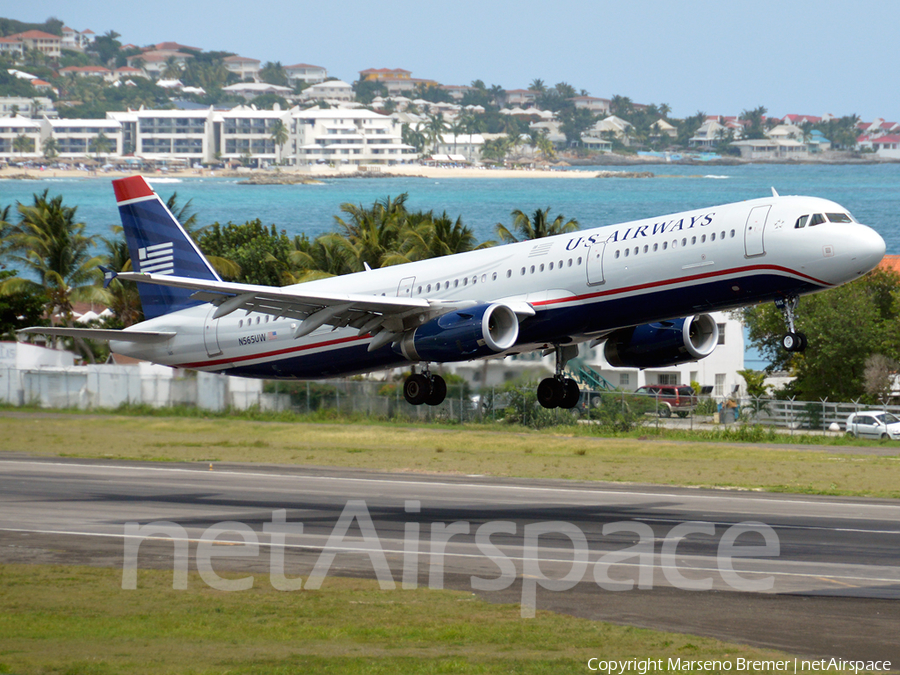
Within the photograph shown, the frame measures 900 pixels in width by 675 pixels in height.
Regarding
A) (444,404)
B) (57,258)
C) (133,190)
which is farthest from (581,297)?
(57,258)

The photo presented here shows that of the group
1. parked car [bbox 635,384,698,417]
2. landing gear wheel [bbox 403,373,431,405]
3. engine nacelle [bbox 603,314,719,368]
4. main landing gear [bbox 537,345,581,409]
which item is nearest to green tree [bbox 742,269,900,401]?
parked car [bbox 635,384,698,417]

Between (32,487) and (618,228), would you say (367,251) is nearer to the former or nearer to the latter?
(32,487)

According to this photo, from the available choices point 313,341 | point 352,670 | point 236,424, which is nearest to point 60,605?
point 352,670

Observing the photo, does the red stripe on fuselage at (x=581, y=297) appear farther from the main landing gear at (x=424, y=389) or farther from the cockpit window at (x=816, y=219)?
the main landing gear at (x=424, y=389)

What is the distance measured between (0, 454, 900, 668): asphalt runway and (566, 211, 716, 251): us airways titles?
8.67 m

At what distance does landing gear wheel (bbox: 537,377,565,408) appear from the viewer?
4128cm

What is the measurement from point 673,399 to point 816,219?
4545 cm

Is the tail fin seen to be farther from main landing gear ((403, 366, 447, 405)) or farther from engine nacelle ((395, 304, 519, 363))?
engine nacelle ((395, 304, 519, 363))

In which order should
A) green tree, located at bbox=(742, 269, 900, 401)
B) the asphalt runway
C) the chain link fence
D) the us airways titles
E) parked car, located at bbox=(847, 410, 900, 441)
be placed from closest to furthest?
the asphalt runway < the us airways titles < parked car, located at bbox=(847, 410, 900, 441) < the chain link fence < green tree, located at bbox=(742, 269, 900, 401)

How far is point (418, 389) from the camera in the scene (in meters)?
40.0

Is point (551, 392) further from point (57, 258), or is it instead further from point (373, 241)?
point (57, 258)

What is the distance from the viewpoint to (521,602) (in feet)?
83.7

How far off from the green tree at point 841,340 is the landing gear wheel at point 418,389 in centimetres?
4549

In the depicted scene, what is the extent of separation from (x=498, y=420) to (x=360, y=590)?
42.4 m
